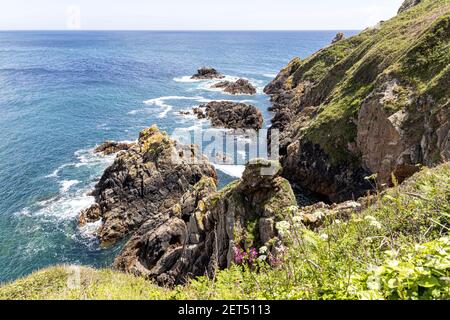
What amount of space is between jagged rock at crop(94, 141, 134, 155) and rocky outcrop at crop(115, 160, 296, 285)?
27.3 m

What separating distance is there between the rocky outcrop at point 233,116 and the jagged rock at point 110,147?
58.1 ft

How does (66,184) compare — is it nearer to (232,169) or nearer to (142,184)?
(142,184)

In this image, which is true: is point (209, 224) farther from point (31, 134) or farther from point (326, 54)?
point (326, 54)

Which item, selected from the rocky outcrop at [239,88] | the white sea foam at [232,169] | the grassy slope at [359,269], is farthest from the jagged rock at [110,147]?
the grassy slope at [359,269]

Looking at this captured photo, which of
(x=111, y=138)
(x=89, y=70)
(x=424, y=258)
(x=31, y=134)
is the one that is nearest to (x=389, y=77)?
(x=424, y=258)

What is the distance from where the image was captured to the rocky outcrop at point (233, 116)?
62188 millimetres

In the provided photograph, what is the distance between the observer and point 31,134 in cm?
5669

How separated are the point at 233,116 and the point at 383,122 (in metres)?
35.7

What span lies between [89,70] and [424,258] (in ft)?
435

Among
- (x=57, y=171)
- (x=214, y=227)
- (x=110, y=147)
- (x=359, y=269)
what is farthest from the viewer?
(x=110, y=147)

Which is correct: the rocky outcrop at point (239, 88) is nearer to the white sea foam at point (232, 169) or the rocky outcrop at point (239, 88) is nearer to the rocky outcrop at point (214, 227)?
the white sea foam at point (232, 169)

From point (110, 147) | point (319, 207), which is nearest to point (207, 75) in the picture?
point (110, 147)

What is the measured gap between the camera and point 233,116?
6362 centimetres

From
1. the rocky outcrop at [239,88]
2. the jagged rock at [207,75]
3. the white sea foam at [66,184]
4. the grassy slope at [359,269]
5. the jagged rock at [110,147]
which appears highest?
the jagged rock at [207,75]
